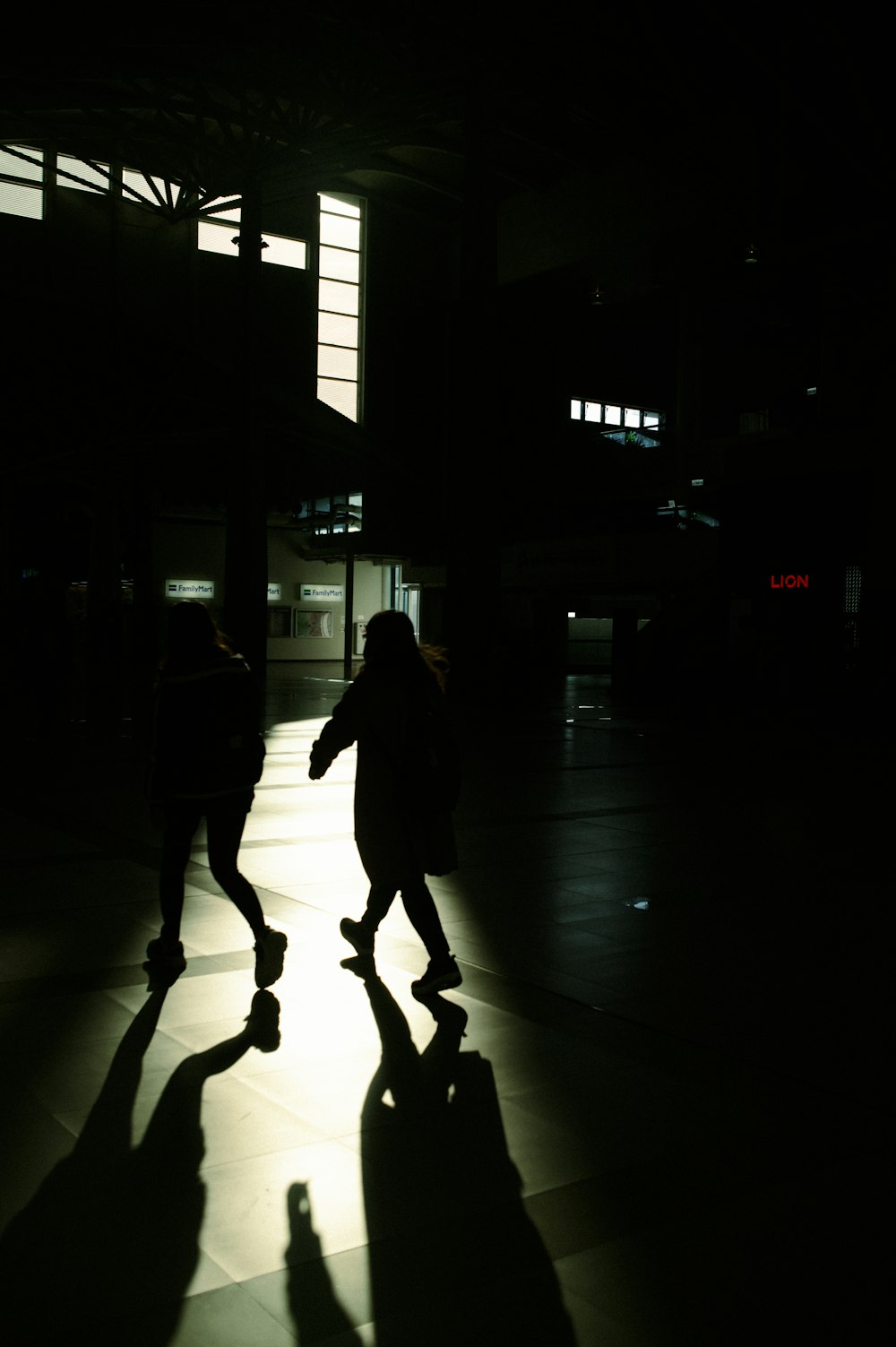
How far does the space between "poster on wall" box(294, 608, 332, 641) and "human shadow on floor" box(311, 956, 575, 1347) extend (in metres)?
44.9

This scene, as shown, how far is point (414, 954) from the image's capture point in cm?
600

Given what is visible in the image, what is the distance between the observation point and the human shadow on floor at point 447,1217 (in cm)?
274

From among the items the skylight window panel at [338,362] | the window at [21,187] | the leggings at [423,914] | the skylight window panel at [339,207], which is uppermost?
the skylight window panel at [339,207]

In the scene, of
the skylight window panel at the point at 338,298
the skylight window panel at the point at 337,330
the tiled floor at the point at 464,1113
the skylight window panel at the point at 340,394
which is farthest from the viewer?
the skylight window panel at the point at 340,394

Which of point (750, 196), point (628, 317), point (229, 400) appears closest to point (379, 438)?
point (628, 317)

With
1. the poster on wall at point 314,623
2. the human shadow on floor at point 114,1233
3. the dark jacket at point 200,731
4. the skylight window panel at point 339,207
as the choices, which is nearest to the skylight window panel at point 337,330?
the skylight window panel at point 339,207

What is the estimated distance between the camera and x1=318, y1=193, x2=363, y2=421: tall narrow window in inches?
1778

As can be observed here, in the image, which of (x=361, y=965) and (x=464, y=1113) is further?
(x=361, y=965)

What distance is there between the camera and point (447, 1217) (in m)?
3.22

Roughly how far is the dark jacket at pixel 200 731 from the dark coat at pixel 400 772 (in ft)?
1.27

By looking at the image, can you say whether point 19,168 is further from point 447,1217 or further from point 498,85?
point 447,1217

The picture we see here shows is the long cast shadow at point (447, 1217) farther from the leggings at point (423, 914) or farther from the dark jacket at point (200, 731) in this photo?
the dark jacket at point (200, 731)

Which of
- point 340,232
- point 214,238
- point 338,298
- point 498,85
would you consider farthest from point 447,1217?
point 340,232

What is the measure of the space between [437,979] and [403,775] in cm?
92
